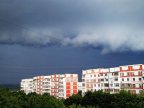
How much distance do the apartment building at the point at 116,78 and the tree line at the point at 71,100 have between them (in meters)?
13.7

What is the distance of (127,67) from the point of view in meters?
86.5

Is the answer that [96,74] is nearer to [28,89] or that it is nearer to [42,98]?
[42,98]

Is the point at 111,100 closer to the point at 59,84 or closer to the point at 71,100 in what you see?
the point at 71,100

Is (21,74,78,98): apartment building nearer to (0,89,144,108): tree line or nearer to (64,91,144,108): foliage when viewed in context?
(0,89,144,108): tree line

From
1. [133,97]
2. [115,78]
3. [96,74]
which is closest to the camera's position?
[133,97]

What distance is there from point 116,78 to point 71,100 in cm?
1838

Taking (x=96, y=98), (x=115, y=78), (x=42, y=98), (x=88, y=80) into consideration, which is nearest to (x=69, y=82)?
(x=88, y=80)

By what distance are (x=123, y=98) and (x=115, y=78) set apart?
24.7 metres

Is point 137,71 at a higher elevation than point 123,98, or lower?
higher

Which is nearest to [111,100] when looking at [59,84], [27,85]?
[59,84]

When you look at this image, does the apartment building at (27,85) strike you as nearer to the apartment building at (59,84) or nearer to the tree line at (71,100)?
the apartment building at (59,84)

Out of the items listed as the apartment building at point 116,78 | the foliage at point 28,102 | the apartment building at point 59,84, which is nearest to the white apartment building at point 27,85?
the apartment building at point 59,84

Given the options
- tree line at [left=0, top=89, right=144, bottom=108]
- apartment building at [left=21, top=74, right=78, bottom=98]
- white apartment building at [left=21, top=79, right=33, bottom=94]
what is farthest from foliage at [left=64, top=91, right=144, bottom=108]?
white apartment building at [left=21, top=79, right=33, bottom=94]

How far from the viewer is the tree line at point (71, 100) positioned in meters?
53.3
